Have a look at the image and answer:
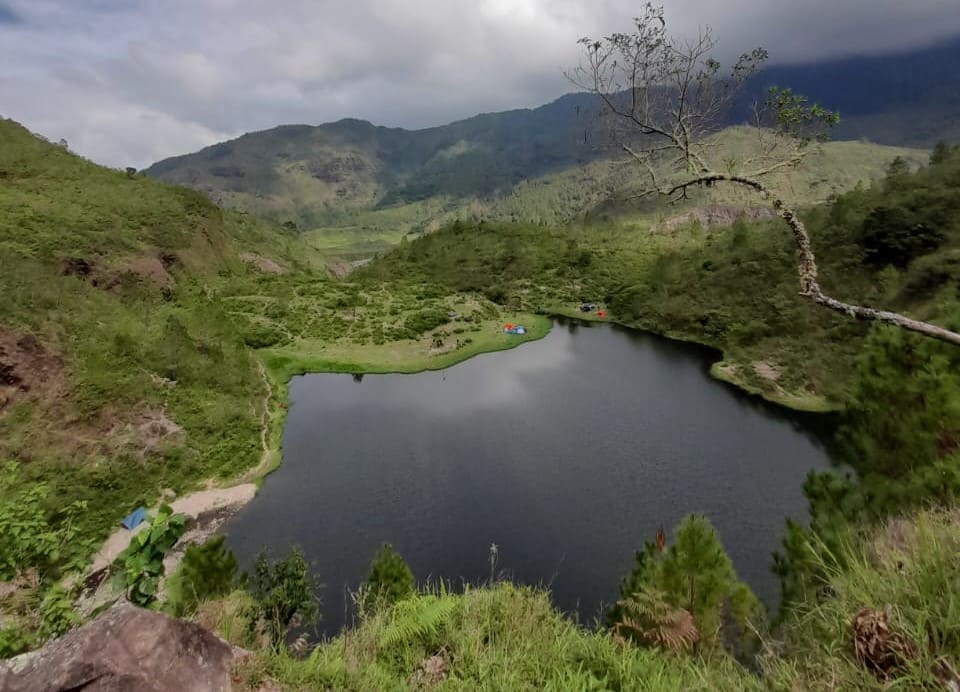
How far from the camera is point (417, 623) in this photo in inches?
345

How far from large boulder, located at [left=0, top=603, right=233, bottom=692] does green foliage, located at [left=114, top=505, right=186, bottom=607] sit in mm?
1378

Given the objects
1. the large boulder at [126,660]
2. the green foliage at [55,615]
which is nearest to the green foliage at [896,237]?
the large boulder at [126,660]

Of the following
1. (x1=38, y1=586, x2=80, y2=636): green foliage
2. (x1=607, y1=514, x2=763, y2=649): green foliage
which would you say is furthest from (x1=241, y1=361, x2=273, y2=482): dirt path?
(x1=38, y1=586, x2=80, y2=636): green foliage

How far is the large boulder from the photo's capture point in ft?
17.8

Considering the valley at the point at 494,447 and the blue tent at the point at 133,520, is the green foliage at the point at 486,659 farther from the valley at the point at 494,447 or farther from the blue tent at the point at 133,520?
the blue tent at the point at 133,520

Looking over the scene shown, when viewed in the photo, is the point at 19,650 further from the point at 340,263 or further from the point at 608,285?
the point at 340,263

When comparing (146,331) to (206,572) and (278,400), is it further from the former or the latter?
(206,572)

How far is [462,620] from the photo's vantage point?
8898 millimetres

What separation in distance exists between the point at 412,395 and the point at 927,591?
59240 mm

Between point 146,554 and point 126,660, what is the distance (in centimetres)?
216

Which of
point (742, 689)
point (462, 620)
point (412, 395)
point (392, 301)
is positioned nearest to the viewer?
point (742, 689)

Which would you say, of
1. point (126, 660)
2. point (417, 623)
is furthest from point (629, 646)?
point (126, 660)

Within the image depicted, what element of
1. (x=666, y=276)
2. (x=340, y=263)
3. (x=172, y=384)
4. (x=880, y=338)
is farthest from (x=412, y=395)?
(x=340, y=263)

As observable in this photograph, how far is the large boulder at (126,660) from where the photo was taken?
214 inches
